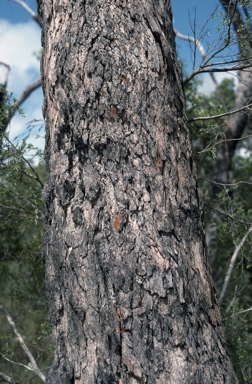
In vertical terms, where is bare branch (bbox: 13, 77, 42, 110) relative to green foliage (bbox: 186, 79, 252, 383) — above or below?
above

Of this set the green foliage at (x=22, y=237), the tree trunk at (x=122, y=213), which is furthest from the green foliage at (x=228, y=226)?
the tree trunk at (x=122, y=213)

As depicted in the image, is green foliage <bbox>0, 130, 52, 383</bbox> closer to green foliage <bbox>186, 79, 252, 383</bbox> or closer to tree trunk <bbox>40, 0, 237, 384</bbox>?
green foliage <bbox>186, 79, 252, 383</bbox>

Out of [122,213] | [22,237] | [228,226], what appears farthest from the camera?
[22,237]

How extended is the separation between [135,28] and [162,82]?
1.04ft

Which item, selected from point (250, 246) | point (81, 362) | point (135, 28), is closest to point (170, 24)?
point (135, 28)

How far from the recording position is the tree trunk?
9.09 ft

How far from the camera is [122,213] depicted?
2.88m

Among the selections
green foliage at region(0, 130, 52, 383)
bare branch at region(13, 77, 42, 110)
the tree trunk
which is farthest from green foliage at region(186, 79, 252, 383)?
bare branch at region(13, 77, 42, 110)

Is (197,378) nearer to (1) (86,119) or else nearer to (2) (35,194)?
(1) (86,119)

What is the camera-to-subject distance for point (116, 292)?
9.20ft

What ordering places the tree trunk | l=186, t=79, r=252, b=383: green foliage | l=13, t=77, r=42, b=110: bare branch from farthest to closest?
l=13, t=77, r=42, b=110: bare branch < l=186, t=79, r=252, b=383: green foliage < the tree trunk

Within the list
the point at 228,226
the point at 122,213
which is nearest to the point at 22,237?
the point at 228,226

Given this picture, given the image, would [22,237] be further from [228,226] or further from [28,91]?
[28,91]

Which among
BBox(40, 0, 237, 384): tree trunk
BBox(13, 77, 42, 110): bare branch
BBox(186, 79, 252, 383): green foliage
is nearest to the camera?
BBox(40, 0, 237, 384): tree trunk
